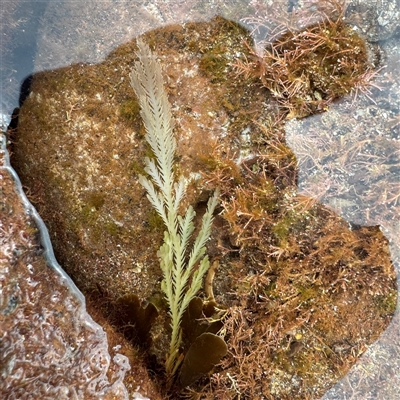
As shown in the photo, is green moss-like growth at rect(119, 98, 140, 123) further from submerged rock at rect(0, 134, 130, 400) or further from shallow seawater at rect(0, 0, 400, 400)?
submerged rock at rect(0, 134, 130, 400)

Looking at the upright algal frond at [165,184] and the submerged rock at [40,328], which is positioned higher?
the upright algal frond at [165,184]

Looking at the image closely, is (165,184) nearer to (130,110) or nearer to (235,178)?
(235,178)

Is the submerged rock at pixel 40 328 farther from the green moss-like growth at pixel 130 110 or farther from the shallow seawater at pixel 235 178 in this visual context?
the green moss-like growth at pixel 130 110

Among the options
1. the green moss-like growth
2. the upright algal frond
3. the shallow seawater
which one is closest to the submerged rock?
the shallow seawater

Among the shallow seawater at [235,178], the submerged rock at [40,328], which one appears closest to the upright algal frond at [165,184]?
the shallow seawater at [235,178]

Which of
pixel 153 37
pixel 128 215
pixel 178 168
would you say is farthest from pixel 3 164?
pixel 153 37

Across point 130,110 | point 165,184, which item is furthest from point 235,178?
point 130,110
